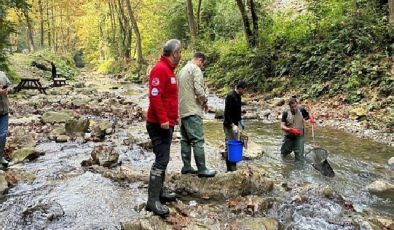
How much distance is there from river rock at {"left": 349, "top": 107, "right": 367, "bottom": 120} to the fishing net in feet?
Result: 16.5

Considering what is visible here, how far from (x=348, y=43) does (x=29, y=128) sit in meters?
12.2

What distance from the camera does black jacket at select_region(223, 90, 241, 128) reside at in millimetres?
7871

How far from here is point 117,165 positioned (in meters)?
8.76

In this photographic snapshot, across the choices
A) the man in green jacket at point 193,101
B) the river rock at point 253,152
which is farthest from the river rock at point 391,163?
the man in green jacket at point 193,101

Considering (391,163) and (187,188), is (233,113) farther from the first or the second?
(391,163)

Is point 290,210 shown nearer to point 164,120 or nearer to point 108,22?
point 164,120

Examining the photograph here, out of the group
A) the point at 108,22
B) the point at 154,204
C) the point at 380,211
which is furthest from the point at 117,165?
the point at 108,22

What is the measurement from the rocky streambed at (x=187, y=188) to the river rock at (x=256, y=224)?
0.04 ft

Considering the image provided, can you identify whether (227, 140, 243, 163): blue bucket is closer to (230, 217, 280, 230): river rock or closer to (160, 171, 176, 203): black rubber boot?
(160, 171, 176, 203): black rubber boot

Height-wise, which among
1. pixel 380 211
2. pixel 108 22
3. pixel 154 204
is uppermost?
pixel 108 22

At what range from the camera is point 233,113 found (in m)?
7.98

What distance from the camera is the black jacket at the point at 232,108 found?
7.87 meters

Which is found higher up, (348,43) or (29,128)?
(348,43)

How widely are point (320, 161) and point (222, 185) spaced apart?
9.12ft
